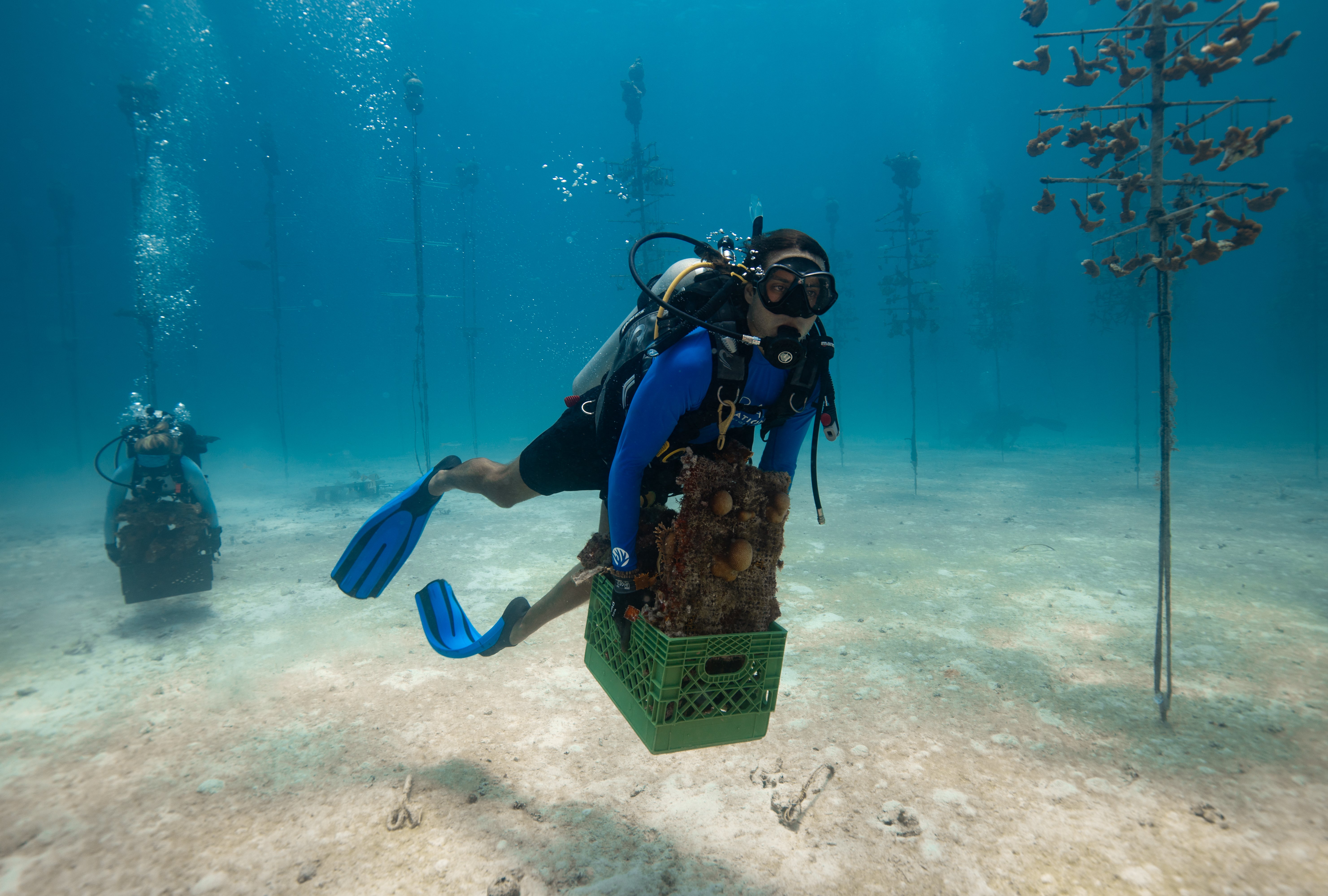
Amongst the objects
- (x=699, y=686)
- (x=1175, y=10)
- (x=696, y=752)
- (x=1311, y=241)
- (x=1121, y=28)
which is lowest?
(x=696, y=752)

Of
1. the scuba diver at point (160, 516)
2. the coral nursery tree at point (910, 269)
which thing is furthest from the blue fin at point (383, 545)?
the coral nursery tree at point (910, 269)

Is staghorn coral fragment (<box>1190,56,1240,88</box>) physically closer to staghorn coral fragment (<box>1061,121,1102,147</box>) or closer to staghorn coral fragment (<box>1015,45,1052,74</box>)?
staghorn coral fragment (<box>1061,121,1102,147</box>)

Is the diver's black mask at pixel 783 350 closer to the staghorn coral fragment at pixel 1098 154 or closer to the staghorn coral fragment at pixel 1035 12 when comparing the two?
the staghorn coral fragment at pixel 1098 154

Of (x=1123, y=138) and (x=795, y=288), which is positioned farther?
(x=1123, y=138)

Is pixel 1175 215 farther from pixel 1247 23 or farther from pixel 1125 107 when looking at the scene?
pixel 1247 23

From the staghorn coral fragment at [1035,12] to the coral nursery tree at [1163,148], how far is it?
0.01m

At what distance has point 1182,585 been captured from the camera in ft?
22.0

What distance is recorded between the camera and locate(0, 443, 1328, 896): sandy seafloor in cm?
262

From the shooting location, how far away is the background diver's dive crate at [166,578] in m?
6.70

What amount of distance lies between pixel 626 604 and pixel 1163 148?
493 centimetres

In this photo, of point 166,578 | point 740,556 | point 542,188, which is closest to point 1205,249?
point 740,556

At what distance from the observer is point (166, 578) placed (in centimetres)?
687

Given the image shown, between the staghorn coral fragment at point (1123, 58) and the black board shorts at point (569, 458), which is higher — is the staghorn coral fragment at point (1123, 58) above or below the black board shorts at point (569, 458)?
above

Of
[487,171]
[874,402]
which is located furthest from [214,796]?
[487,171]
